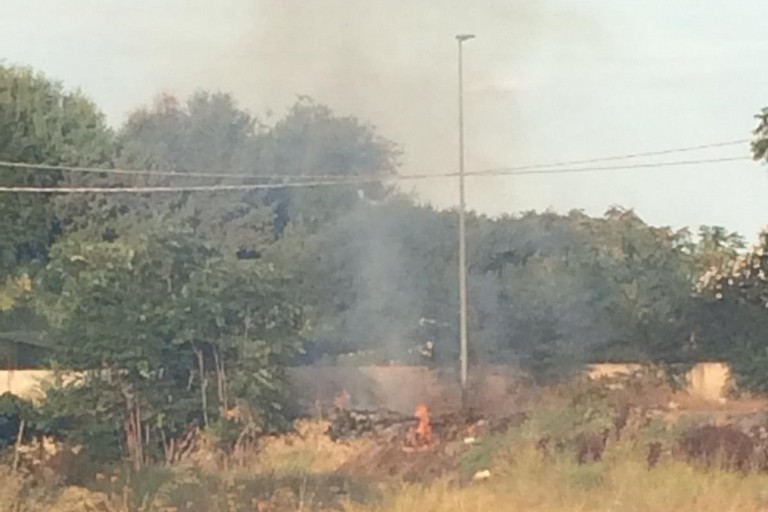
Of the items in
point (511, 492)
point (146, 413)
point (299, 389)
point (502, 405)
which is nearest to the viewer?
point (511, 492)

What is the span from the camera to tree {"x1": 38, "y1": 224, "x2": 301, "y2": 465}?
23172mm

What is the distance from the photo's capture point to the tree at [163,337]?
23.2 m

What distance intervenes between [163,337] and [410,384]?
8671mm

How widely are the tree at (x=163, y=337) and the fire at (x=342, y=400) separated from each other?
2.52 meters

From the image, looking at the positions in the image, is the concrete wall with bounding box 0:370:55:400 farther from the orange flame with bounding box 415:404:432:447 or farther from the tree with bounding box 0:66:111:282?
the orange flame with bounding box 415:404:432:447

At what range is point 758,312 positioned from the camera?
33.8 metres

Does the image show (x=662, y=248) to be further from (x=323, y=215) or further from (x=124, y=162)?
(x=124, y=162)

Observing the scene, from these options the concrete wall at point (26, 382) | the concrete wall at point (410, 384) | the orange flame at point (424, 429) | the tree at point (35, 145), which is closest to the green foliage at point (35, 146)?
the tree at point (35, 145)

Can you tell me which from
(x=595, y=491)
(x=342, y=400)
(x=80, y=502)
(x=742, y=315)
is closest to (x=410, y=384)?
(x=342, y=400)

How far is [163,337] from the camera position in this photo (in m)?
23.8

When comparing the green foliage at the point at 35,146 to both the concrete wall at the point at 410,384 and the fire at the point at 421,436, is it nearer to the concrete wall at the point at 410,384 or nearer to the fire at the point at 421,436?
the concrete wall at the point at 410,384

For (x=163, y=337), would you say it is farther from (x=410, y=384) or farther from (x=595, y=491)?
(x=595, y=491)

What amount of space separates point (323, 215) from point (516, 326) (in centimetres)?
887

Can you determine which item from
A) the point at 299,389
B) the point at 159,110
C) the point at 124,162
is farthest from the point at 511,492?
the point at 159,110
